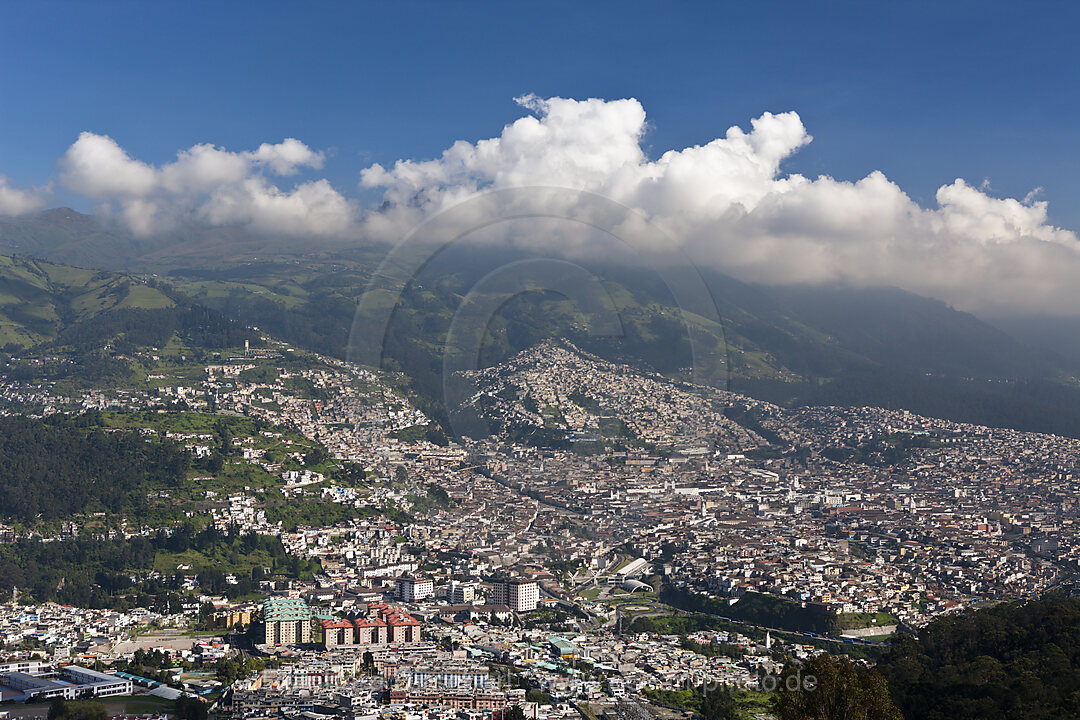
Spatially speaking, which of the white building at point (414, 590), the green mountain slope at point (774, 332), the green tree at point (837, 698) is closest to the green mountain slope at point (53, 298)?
the green mountain slope at point (774, 332)

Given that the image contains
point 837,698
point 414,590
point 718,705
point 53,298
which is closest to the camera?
point 837,698

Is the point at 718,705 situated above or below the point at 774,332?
below

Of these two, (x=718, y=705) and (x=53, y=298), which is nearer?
(x=718, y=705)

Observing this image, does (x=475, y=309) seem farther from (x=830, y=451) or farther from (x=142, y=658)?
(x=830, y=451)

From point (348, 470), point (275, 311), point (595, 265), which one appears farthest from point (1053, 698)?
point (275, 311)

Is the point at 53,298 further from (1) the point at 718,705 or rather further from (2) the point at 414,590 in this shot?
(1) the point at 718,705

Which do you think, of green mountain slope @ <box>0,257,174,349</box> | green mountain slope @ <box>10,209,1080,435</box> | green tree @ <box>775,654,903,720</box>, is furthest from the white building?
green mountain slope @ <box>0,257,174,349</box>

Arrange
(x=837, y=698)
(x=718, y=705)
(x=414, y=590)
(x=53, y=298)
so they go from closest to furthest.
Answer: (x=837, y=698), (x=718, y=705), (x=414, y=590), (x=53, y=298)

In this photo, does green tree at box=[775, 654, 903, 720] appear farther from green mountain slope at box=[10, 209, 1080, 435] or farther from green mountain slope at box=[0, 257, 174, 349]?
green mountain slope at box=[0, 257, 174, 349]

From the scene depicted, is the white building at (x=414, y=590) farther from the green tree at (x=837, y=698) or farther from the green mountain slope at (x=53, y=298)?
the green mountain slope at (x=53, y=298)

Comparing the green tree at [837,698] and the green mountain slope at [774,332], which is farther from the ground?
the green mountain slope at [774,332]

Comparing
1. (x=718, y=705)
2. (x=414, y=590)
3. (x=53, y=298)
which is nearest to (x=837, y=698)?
(x=718, y=705)
